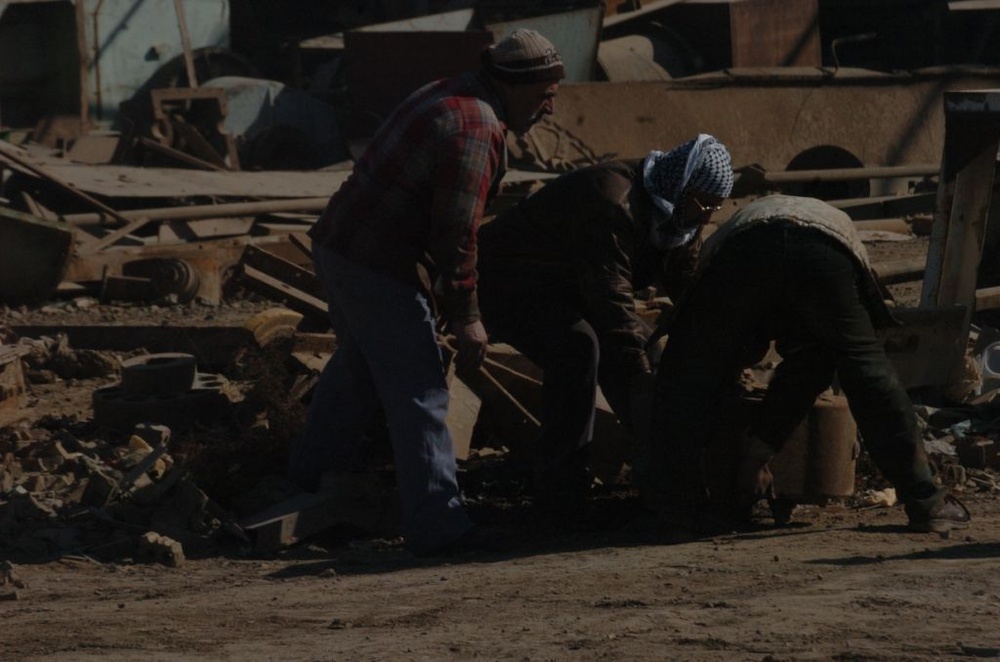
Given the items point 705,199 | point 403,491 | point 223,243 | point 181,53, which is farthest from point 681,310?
point 181,53

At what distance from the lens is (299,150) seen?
57.0 ft

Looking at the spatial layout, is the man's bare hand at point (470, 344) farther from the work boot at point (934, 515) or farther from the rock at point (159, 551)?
the work boot at point (934, 515)

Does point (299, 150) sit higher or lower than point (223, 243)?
higher

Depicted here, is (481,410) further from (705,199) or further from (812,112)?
(812,112)

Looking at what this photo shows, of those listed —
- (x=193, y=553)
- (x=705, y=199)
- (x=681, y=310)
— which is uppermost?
(x=705, y=199)

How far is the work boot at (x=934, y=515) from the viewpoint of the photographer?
5.90 metres

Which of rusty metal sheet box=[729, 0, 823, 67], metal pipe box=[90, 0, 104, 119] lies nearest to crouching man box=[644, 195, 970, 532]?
rusty metal sheet box=[729, 0, 823, 67]

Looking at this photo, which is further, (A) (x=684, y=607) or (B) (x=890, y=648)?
(A) (x=684, y=607)

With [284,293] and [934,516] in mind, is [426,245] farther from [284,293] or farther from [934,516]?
[284,293]

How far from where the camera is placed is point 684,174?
5.88 metres

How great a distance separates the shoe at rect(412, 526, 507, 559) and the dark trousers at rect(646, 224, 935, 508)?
0.65 metres

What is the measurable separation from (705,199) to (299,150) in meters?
11.9

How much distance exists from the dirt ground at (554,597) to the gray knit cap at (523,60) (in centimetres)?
176

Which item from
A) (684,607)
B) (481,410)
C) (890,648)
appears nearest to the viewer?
(890,648)
